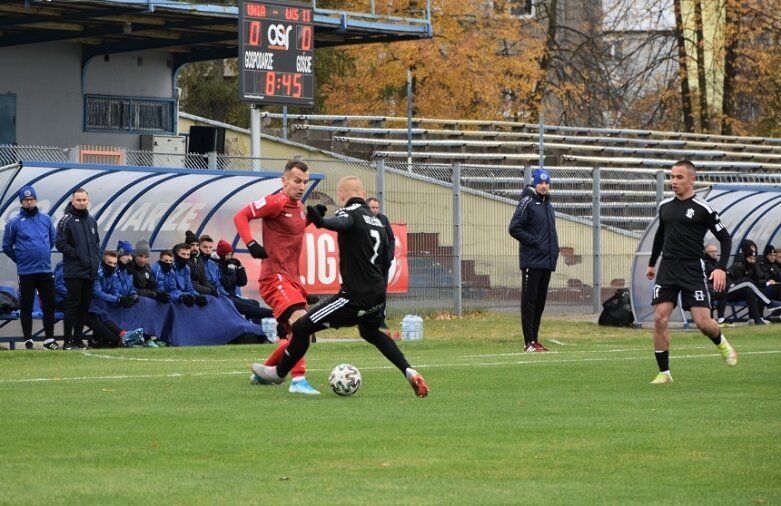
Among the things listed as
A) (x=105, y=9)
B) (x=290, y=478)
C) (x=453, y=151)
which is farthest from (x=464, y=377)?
(x=453, y=151)

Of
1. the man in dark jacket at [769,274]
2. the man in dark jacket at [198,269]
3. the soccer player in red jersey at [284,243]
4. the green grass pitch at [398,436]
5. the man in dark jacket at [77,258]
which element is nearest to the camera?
the green grass pitch at [398,436]

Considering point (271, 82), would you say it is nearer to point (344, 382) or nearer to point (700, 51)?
point (344, 382)

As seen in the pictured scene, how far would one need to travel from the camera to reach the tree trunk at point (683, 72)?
48.8 metres

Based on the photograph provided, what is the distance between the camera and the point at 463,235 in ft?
89.9

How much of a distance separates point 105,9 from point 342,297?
19.2 metres

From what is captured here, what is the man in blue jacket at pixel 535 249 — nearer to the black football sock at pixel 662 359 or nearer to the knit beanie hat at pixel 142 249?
the black football sock at pixel 662 359

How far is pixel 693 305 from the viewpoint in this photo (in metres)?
14.1

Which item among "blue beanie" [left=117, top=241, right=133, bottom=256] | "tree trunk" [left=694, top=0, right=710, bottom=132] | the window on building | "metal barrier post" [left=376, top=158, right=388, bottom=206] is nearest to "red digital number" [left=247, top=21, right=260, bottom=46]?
"metal barrier post" [left=376, top=158, right=388, bottom=206]

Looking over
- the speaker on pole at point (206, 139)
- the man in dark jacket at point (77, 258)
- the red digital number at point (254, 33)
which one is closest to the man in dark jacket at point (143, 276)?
the man in dark jacket at point (77, 258)

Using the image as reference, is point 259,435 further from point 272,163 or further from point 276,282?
point 272,163

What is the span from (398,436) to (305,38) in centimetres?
1838

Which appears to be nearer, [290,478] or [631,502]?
[631,502]

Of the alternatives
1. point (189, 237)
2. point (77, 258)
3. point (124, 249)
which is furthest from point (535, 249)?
point (77, 258)

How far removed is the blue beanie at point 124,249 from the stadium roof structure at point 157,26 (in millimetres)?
9469
